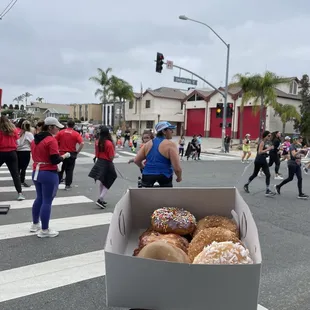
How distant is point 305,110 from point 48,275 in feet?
132

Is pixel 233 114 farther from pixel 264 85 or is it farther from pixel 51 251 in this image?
pixel 51 251

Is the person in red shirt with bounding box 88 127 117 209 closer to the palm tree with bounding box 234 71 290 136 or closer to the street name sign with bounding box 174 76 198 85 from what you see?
the street name sign with bounding box 174 76 198 85

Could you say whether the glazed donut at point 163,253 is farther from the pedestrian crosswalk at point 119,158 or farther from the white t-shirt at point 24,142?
the pedestrian crosswalk at point 119,158

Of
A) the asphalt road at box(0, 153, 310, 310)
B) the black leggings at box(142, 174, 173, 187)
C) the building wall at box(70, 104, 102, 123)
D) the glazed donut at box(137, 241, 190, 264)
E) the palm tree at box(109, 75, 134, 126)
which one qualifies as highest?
the palm tree at box(109, 75, 134, 126)

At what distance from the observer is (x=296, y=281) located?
3832 mm

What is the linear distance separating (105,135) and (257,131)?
38.0 metres

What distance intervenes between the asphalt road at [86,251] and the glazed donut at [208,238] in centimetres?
138

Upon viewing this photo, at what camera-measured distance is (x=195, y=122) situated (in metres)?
51.7

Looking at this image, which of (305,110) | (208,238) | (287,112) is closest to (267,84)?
(287,112)

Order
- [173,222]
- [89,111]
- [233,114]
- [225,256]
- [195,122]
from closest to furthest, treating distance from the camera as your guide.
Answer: [225,256], [173,222], [233,114], [195,122], [89,111]

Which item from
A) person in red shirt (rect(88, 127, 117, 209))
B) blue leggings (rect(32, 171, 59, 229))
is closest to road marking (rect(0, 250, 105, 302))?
blue leggings (rect(32, 171, 59, 229))

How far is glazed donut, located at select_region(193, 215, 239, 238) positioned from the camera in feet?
8.41

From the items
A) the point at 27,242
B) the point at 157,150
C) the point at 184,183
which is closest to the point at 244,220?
the point at 157,150

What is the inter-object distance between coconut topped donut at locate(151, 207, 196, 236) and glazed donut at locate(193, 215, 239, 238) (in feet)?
0.21
